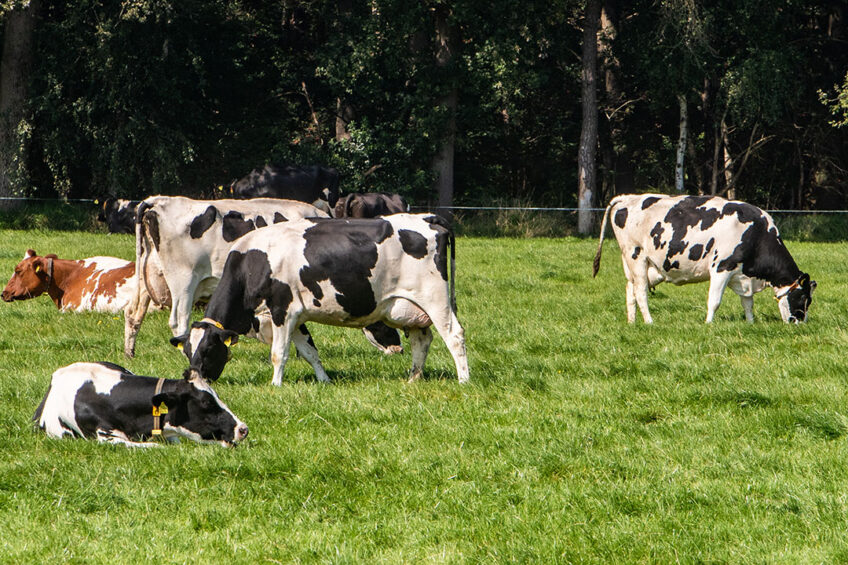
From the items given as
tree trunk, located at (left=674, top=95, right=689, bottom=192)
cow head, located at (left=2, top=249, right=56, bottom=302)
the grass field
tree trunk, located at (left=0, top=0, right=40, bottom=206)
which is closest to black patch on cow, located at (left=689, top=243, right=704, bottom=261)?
the grass field

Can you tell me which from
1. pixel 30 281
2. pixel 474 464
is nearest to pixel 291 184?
pixel 30 281

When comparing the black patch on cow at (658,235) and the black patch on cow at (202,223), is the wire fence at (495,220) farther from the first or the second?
the black patch on cow at (202,223)

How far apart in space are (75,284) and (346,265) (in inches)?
236

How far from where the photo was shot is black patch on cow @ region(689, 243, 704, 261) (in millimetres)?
12922

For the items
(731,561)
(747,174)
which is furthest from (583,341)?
(747,174)

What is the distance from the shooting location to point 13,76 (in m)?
25.4

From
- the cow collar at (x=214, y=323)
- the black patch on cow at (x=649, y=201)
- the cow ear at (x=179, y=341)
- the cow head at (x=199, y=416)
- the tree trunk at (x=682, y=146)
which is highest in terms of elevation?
the tree trunk at (x=682, y=146)

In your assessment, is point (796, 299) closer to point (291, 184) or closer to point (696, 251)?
point (696, 251)

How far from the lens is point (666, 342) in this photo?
10.9 meters

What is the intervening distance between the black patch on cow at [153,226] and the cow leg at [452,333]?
11.4 ft

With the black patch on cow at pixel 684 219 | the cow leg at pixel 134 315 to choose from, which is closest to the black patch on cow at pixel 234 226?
the cow leg at pixel 134 315

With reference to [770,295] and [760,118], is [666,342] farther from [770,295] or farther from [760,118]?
[760,118]

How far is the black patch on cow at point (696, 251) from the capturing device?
509 inches

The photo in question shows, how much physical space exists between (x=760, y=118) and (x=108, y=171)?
1647 centimetres
